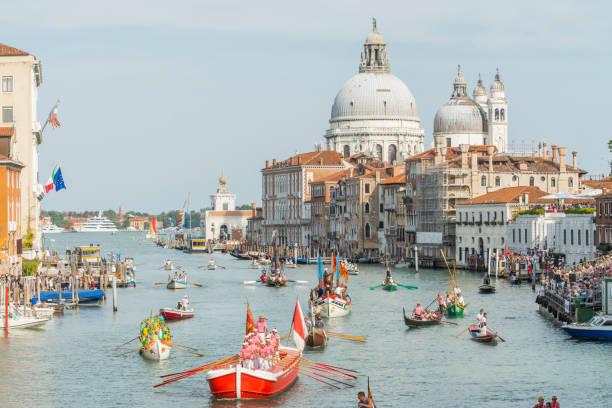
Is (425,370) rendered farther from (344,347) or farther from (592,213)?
(592,213)

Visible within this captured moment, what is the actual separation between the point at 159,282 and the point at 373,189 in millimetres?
34428

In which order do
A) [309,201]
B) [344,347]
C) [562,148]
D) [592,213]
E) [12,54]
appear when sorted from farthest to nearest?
[309,201], [562,148], [592,213], [12,54], [344,347]

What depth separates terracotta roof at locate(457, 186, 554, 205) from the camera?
7738 cm

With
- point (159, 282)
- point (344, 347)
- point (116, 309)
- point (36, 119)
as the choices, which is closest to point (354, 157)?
point (159, 282)

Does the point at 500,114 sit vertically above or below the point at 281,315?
above

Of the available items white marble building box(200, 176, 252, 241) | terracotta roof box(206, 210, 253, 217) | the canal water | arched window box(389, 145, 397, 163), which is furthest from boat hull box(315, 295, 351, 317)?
terracotta roof box(206, 210, 253, 217)

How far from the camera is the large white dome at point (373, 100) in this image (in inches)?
5541

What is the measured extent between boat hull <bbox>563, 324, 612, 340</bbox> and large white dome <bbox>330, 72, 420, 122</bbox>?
334 feet

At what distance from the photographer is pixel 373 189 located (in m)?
104

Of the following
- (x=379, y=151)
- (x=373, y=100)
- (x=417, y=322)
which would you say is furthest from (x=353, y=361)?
(x=373, y=100)

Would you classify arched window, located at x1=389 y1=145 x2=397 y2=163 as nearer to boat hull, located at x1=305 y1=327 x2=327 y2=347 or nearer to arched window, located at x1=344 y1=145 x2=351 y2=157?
arched window, located at x1=344 y1=145 x2=351 y2=157

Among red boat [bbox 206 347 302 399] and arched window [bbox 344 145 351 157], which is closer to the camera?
red boat [bbox 206 347 302 399]

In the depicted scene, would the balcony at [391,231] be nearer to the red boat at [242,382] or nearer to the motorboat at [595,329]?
the motorboat at [595,329]

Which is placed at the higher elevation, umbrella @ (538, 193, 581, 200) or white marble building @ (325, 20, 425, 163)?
white marble building @ (325, 20, 425, 163)
